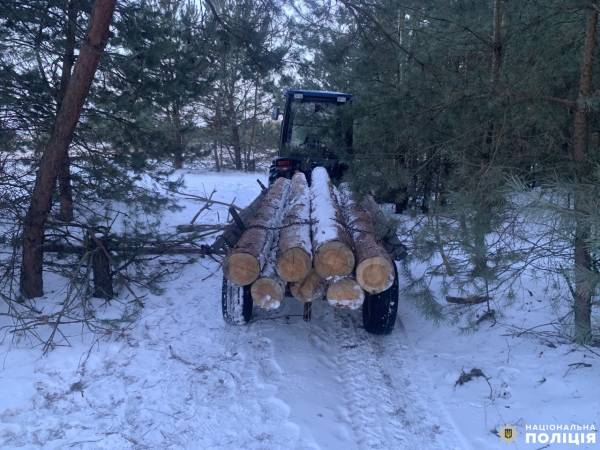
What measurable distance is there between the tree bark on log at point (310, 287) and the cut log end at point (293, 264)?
6.5 inches

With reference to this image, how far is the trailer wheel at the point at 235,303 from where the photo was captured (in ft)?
17.8

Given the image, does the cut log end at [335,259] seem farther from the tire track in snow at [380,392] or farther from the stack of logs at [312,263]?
the tire track in snow at [380,392]

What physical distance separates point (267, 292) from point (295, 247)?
1.64 ft

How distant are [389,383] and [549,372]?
1.36 metres

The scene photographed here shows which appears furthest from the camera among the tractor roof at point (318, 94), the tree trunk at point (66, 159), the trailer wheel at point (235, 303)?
the tractor roof at point (318, 94)

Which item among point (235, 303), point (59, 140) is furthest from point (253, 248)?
point (59, 140)

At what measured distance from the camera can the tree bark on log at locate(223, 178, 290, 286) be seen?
15.1 ft

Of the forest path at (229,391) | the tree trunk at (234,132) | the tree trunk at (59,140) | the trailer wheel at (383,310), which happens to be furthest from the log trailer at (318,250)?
the tree trunk at (234,132)

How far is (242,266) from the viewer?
4.59 metres

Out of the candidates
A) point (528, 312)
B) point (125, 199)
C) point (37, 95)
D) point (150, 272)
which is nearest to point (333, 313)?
point (528, 312)

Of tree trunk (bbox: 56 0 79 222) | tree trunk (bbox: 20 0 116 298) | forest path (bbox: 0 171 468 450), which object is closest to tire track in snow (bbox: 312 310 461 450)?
forest path (bbox: 0 171 468 450)

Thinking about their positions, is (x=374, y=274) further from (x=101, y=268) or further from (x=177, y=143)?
(x=177, y=143)

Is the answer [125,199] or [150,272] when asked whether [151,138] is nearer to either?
[125,199]

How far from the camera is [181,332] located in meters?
5.35
